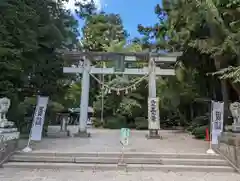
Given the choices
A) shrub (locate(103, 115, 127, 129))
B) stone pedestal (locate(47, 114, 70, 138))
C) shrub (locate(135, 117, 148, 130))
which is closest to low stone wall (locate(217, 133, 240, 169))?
stone pedestal (locate(47, 114, 70, 138))

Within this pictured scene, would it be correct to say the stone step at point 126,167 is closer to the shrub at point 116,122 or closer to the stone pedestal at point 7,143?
the stone pedestal at point 7,143

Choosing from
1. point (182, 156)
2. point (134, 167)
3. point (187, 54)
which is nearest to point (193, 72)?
point (187, 54)

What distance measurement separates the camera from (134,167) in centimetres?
696

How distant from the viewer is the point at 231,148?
733 cm

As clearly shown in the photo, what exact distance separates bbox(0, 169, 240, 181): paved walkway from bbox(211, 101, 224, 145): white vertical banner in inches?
110

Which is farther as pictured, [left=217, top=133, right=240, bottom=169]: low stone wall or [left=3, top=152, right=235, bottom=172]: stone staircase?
[left=217, top=133, right=240, bottom=169]: low stone wall

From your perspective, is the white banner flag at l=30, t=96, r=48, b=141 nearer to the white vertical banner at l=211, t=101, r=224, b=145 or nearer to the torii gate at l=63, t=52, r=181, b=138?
the torii gate at l=63, t=52, r=181, b=138

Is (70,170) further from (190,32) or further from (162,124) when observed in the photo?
(162,124)

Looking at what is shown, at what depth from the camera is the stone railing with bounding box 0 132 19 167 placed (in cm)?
713

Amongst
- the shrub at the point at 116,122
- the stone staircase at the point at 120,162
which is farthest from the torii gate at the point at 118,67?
the shrub at the point at 116,122

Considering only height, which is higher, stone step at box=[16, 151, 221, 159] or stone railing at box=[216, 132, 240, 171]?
stone railing at box=[216, 132, 240, 171]

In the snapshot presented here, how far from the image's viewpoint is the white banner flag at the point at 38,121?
1002cm

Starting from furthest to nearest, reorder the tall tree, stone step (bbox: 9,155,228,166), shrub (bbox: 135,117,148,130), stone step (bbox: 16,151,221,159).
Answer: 1. the tall tree
2. shrub (bbox: 135,117,148,130)
3. stone step (bbox: 16,151,221,159)
4. stone step (bbox: 9,155,228,166)

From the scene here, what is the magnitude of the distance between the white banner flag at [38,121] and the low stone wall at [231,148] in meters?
6.11
